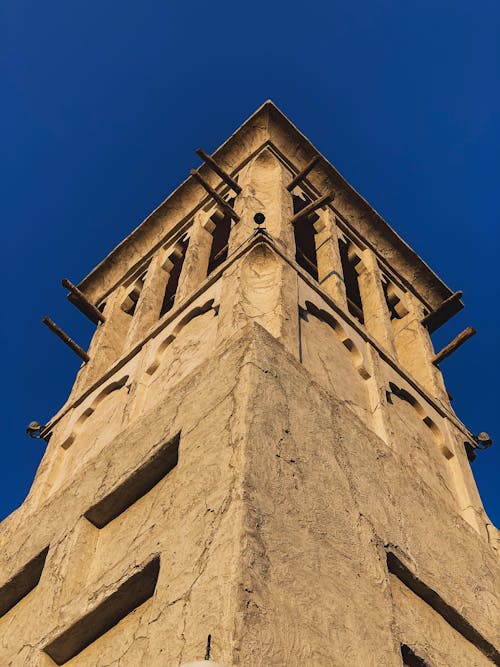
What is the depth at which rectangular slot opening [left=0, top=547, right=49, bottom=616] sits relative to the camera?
5535 mm

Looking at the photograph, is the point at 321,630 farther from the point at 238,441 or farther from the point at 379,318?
the point at 379,318

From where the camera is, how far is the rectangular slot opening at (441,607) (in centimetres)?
479

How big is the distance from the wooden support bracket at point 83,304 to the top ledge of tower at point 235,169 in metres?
0.64

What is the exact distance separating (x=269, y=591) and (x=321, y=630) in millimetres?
300

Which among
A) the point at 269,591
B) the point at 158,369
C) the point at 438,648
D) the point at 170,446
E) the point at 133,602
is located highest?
the point at 158,369

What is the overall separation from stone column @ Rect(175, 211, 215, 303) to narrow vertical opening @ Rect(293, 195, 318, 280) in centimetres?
109

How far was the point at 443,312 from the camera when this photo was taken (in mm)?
11195

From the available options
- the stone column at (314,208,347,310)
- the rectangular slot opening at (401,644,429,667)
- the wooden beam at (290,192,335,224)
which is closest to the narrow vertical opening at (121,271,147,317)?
the stone column at (314,208,347,310)

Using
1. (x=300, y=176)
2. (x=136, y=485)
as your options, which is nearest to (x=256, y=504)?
(x=136, y=485)

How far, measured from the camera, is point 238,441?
4375 mm

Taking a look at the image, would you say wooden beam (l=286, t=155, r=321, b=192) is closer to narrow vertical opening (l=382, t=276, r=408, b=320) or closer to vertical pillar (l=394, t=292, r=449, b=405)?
narrow vertical opening (l=382, t=276, r=408, b=320)

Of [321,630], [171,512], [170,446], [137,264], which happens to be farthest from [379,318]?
[321,630]

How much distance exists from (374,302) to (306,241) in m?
1.76

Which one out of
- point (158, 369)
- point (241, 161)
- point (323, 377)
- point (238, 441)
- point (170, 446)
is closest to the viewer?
point (238, 441)
